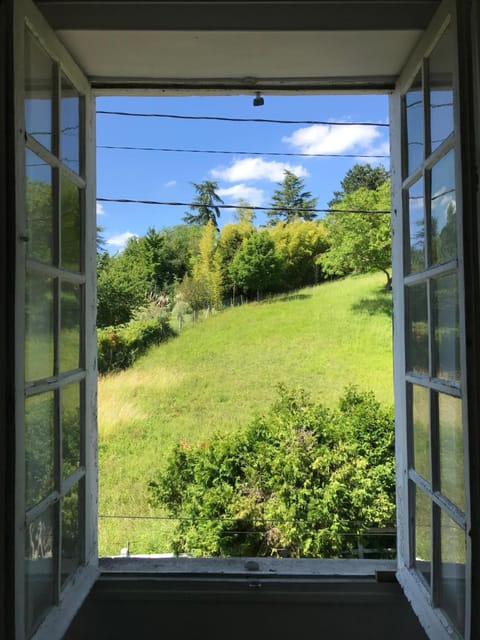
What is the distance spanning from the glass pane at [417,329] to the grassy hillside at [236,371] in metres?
2.37

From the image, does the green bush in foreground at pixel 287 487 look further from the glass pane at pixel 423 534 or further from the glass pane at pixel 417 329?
the glass pane at pixel 417 329

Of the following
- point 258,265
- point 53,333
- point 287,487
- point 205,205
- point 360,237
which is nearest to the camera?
point 53,333

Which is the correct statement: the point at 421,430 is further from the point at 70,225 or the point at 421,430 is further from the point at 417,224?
the point at 70,225

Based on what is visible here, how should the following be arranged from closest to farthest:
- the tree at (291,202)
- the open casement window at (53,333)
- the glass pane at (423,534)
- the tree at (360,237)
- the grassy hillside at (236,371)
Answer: the open casement window at (53,333), the glass pane at (423,534), the tree at (360,237), the grassy hillside at (236,371), the tree at (291,202)

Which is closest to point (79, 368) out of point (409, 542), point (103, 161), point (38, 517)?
point (38, 517)

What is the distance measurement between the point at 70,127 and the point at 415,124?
824 mm

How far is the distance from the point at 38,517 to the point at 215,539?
6.75 feet

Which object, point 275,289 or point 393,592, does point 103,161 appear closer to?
point 275,289

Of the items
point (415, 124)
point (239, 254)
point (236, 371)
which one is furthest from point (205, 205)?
point (415, 124)

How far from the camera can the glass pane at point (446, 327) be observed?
790mm

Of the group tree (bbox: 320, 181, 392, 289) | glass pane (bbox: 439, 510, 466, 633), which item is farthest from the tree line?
glass pane (bbox: 439, 510, 466, 633)

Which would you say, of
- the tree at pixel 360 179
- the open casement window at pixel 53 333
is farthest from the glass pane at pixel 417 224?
the tree at pixel 360 179

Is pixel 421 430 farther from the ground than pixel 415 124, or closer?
closer

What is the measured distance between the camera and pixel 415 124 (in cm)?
101
